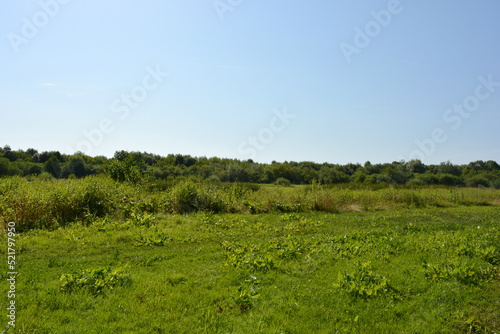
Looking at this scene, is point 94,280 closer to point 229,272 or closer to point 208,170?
point 229,272

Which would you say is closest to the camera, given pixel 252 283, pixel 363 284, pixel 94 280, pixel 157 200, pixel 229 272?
pixel 94 280

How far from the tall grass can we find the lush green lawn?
1.60m

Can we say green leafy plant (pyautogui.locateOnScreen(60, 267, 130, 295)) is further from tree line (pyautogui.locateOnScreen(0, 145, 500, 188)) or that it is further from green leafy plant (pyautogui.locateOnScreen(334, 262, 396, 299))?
tree line (pyautogui.locateOnScreen(0, 145, 500, 188))

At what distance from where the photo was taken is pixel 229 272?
6281mm

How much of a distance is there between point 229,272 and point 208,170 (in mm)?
33428

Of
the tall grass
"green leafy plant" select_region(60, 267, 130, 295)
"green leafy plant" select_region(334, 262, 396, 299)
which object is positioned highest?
the tall grass

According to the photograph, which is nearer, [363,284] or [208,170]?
[363,284]

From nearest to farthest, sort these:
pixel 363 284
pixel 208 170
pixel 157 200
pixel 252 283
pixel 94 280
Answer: pixel 94 280 → pixel 363 284 → pixel 252 283 → pixel 157 200 → pixel 208 170

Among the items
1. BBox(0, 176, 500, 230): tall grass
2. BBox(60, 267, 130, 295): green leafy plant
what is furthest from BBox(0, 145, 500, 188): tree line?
BBox(60, 267, 130, 295): green leafy plant

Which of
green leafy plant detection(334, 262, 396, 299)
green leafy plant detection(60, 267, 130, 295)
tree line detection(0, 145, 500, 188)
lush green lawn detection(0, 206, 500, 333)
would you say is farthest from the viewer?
tree line detection(0, 145, 500, 188)

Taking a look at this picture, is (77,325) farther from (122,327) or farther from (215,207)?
(215,207)

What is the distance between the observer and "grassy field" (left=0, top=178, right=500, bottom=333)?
178 inches

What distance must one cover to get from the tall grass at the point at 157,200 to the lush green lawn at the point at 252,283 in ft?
5.24

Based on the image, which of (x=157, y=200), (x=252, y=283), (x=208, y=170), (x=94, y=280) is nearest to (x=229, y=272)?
(x=252, y=283)
